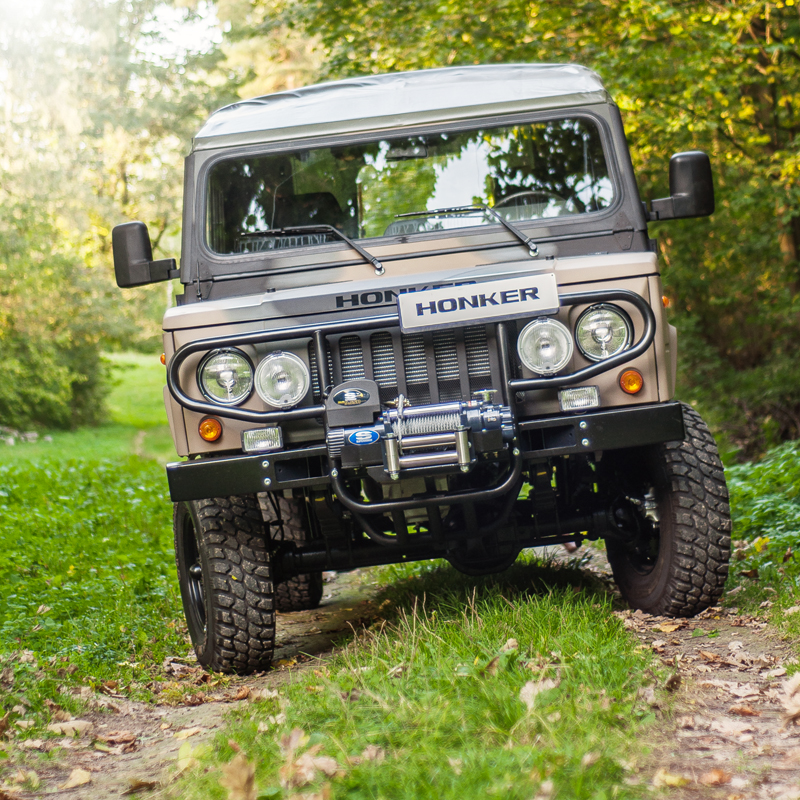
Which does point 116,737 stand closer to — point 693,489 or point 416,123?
point 693,489

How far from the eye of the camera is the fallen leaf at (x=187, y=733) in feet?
11.6

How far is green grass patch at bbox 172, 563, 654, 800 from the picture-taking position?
2.54 meters

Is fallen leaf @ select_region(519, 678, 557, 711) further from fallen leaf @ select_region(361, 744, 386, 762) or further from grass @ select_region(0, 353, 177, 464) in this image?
grass @ select_region(0, 353, 177, 464)

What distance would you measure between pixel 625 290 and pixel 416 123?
1469 millimetres

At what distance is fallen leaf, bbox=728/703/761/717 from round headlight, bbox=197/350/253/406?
2.10 metres

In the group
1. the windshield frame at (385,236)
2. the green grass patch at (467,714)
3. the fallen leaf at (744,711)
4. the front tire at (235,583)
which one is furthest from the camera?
the windshield frame at (385,236)

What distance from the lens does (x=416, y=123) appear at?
4598 millimetres

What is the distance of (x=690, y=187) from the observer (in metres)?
4.46

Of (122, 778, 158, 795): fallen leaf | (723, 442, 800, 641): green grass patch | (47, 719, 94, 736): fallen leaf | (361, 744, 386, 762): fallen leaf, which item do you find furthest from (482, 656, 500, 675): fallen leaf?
(47, 719, 94, 736): fallen leaf

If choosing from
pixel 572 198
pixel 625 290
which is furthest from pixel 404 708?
pixel 572 198

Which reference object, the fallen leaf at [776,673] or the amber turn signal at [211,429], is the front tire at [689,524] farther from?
the amber turn signal at [211,429]

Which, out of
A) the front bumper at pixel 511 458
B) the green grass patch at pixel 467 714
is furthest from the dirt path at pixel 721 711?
the front bumper at pixel 511 458

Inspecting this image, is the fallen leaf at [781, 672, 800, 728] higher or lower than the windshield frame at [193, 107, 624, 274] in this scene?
lower

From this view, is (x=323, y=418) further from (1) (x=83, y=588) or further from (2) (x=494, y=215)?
(1) (x=83, y=588)
